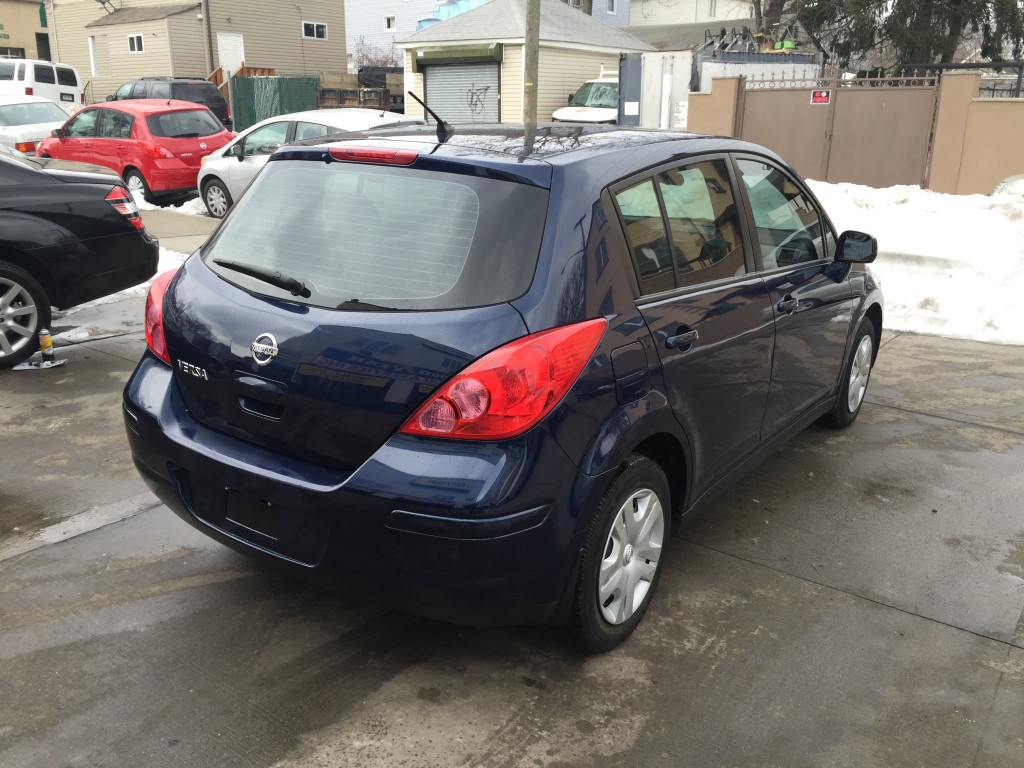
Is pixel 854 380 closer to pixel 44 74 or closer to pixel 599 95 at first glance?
pixel 599 95

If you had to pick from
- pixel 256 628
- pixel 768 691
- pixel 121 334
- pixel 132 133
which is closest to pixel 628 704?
pixel 768 691

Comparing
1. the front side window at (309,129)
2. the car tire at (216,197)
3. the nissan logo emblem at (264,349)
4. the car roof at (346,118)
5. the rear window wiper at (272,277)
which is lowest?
the car tire at (216,197)

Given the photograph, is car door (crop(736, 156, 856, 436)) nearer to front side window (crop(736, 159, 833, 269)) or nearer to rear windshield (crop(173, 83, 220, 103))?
front side window (crop(736, 159, 833, 269))

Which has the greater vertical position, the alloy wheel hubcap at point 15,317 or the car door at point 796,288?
the car door at point 796,288

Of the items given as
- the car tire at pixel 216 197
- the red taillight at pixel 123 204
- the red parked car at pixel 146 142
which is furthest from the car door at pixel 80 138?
the red taillight at pixel 123 204

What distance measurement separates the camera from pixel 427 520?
262cm

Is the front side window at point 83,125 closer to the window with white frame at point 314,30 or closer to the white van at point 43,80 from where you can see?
the white van at point 43,80

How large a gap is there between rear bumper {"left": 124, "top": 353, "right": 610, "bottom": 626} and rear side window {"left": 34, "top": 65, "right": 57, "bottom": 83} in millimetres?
29983

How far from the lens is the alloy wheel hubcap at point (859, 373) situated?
17.6 feet

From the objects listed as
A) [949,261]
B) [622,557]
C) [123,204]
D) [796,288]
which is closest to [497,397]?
[622,557]

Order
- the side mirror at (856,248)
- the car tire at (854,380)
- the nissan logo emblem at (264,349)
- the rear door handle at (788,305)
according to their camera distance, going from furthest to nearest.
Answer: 1. the car tire at (854,380)
2. the side mirror at (856,248)
3. the rear door handle at (788,305)
4. the nissan logo emblem at (264,349)

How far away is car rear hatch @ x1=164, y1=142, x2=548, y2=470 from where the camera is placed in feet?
8.91

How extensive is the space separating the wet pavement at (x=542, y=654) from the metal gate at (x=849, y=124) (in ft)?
38.9

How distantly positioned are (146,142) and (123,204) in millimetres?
8287
